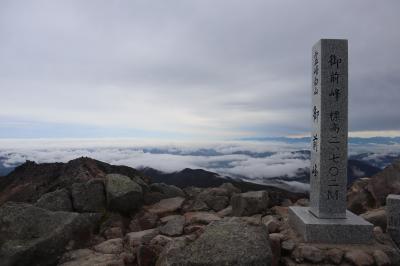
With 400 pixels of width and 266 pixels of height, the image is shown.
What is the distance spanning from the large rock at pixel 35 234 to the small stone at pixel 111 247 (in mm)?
743

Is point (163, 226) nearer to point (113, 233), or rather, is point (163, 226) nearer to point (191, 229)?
point (191, 229)

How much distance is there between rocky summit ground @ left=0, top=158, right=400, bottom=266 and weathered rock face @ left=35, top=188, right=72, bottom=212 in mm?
33

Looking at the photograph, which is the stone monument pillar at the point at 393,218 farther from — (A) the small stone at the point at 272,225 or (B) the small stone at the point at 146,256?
(B) the small stone at the point at 146,256

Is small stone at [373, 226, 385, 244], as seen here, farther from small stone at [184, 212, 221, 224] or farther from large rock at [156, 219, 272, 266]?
small stone at [184, 212, 221, 224]

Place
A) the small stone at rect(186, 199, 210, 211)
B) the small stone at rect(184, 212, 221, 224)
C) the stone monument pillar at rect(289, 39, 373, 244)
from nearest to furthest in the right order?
the stone monument pillar at rect(289, 39, 373, 244)
the small stone at rect(184, 212, 221, 224)
the small stone at rect(186, 199, 210, 211)

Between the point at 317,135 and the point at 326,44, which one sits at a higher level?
the point at 326,44

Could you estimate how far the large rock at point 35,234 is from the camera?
8359 mm

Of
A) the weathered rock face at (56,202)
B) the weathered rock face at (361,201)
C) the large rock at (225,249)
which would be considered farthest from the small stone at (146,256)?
the weathered rock face at (361,201)

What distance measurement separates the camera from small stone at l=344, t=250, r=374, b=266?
317 inches

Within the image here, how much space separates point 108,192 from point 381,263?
Result: 28.7 ft

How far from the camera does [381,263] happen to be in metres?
8.06

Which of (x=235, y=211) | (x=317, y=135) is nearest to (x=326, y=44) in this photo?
(x=317, y=135)

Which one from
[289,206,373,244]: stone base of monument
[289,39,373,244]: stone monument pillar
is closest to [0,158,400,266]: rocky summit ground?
[289,206,373,244]: stone base of monument

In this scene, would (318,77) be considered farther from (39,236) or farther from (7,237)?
(7,237)
